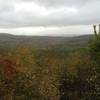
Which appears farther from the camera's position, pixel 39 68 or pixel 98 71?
pixel 39 68

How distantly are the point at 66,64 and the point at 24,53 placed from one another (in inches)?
273

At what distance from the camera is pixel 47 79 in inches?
1827

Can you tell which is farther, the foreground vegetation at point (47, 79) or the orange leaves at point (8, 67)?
the orange leaves at point (8, 67)

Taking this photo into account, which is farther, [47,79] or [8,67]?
[47,79]

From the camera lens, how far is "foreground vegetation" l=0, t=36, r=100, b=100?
145 ft

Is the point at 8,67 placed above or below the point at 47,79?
above

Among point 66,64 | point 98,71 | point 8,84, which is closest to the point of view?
point 98,71

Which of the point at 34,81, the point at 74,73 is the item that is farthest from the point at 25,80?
the point at 74,73

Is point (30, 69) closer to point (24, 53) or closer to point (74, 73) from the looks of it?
point (24, 53)

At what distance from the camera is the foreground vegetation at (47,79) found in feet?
145

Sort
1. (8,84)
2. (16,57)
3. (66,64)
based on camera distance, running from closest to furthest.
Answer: (8,84) < (16,57) < (66,64)

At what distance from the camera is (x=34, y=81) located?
4528 centimetres

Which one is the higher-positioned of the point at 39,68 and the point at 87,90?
the point at 39,68

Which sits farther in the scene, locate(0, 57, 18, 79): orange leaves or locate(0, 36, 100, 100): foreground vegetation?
locate(0, 57, 18, 79): orange leaves
